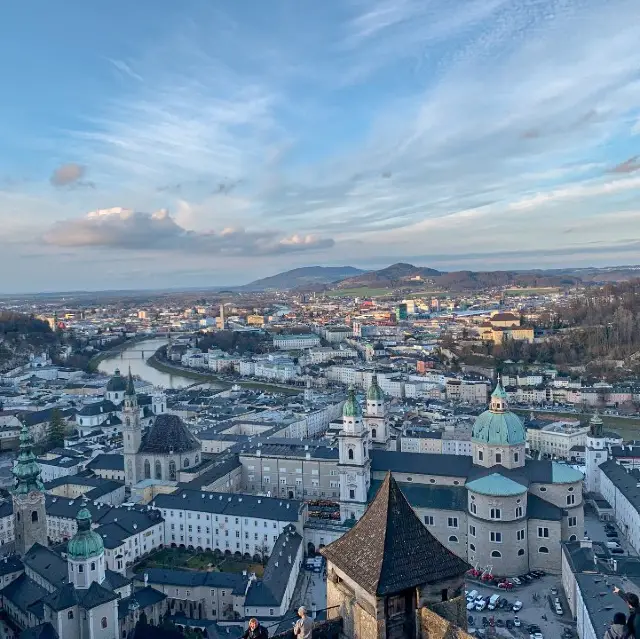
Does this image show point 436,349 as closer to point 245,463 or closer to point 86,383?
point 86,383

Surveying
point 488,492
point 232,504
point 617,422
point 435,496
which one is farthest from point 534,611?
point 617,422

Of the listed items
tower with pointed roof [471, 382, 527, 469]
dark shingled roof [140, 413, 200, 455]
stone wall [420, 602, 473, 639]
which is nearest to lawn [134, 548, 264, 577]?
dark shingled roof [140, 413, 200, 455]

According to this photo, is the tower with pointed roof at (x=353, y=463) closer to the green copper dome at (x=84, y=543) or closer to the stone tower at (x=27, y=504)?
the stone tower at (x=27, y=504)

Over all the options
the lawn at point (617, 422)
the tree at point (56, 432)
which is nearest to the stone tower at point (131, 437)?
the tree at point (56, 432)

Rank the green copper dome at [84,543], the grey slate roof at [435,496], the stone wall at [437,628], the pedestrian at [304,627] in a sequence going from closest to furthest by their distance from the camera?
the pedestrian at [304,627], the stone wall at [437,628], the green copper dome at [84,543], the grey slate roof at [435,496]

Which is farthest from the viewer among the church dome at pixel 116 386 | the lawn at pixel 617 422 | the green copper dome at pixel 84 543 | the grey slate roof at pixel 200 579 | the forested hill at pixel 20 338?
the forested hill at pixel 20 338

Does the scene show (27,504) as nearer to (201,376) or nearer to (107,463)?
(107,463)

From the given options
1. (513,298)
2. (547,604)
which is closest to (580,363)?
(547,604)
